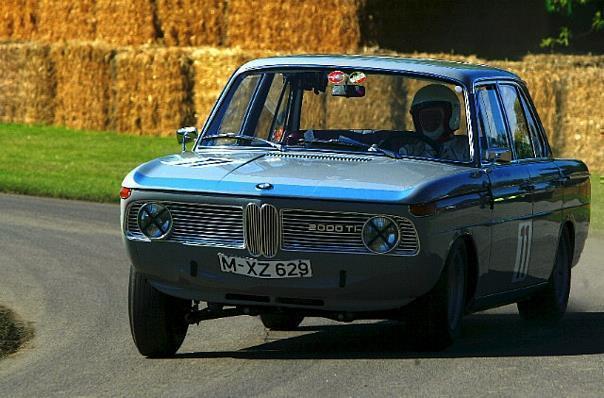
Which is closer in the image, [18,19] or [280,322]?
[280,322]

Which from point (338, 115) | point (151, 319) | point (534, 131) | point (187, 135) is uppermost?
point (338, 115)

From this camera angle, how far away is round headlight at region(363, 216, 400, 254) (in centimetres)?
857

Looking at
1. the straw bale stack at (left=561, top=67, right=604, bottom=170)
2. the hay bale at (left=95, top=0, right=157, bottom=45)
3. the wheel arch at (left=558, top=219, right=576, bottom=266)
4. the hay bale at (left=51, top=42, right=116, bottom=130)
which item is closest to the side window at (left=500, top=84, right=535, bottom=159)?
the wheel arch at (left=558, top=219, right=576, bottom=266)

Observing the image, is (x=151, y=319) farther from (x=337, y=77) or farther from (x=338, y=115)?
(x=338, y=115)

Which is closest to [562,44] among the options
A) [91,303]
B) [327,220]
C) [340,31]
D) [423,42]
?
[423,42]

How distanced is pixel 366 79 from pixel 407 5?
22.4 metres

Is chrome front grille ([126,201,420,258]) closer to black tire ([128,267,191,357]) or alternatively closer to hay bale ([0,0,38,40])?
black tire ([128,267,191,357])

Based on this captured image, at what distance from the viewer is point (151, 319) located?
8.88 m

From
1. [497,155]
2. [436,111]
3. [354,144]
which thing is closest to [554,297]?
[497,155]

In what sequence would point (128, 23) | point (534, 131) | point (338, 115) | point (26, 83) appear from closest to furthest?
point (338, 115) → point (534, 131) → point (26, 83) → point (128, 23)

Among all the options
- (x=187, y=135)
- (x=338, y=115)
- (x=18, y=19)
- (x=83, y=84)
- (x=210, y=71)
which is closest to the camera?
(x=187, y=135)

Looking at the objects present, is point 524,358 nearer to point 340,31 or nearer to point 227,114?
point 227,114

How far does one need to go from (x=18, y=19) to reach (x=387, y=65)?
25.9 m

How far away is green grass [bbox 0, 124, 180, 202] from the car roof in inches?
381
